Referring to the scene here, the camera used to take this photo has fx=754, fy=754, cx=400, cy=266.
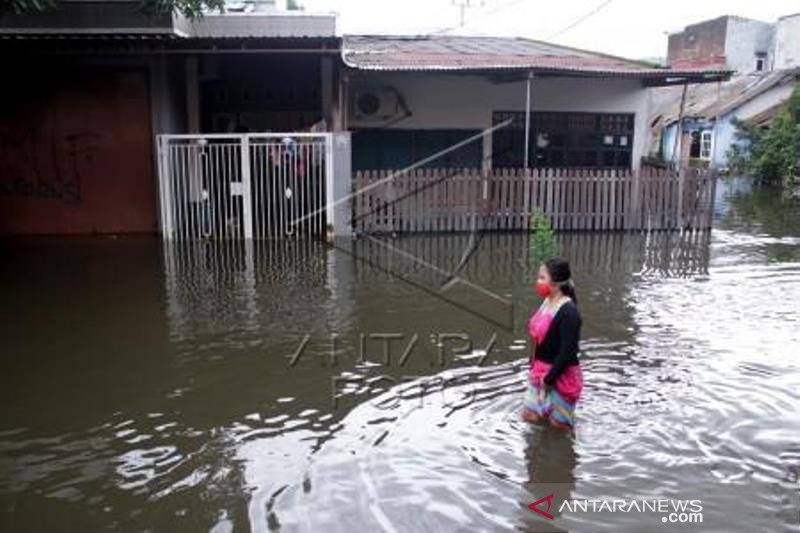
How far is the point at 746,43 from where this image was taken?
42.7 m

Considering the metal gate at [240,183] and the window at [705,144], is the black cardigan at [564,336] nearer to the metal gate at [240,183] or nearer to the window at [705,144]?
the metal gate at [240,183]

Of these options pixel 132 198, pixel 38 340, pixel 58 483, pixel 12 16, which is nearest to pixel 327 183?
pixel 132 198

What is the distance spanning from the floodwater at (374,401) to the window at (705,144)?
26191mm

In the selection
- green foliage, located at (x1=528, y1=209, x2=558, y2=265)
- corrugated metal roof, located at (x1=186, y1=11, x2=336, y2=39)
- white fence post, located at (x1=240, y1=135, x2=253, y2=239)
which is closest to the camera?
green foliage, located at (x1=528, y1=209, x2=558, y2=265)

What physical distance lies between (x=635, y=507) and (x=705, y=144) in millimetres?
34332

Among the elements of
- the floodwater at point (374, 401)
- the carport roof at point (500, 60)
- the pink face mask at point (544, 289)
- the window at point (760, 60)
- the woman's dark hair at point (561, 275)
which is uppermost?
the window at point (760, 60)

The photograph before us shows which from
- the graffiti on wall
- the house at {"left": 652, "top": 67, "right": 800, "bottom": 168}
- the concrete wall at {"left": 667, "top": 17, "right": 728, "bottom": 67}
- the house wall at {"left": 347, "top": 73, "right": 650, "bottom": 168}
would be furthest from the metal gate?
the concrete wall at {"left": 667, "top": 17, "right": 728, "bottom": 67}

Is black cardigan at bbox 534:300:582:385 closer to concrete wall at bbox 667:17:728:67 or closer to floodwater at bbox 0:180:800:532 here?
floodwater at bbox 0:180:800:532

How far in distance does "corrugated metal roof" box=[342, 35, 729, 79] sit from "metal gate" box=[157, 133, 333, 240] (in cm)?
227

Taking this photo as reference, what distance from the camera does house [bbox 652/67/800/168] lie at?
3216 cm

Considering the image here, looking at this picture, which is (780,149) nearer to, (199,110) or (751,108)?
(751,108)

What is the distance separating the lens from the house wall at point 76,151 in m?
14.1

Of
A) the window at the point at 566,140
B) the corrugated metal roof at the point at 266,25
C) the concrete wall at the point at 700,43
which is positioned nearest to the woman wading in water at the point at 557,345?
the corrugated metal roof at the point at 266,25

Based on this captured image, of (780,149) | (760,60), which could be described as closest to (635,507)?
(780,149)
